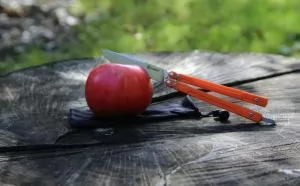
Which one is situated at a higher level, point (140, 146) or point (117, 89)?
point (117, 89)

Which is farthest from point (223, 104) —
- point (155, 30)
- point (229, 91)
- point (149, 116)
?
point (155, 30)

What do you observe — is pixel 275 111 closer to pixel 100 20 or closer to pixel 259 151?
pixel 259 151

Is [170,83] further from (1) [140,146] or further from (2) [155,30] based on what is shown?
(2) [155,30]

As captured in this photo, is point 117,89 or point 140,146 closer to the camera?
point 140,146

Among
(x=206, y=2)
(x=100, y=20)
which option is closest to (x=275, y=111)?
(x=206, y=2)

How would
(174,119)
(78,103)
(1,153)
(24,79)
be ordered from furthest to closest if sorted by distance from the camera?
(24,79)
(78,103)
(174,119)
(1,153)

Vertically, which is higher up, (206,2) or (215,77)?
(206,2)

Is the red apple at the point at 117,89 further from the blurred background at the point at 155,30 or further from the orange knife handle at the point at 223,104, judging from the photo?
the blurred background at the point at 155,30

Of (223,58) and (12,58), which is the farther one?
(12,58)

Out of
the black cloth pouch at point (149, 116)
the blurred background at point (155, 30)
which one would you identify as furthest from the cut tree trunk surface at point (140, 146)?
the blurred background at point (155, 30)
